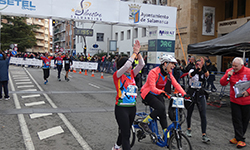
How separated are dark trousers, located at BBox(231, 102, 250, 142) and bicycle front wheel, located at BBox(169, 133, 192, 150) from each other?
1.90 metres

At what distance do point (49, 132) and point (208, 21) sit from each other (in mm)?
24156

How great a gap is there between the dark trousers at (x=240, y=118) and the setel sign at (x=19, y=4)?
13.6 m

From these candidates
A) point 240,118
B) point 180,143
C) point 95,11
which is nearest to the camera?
point 180,143

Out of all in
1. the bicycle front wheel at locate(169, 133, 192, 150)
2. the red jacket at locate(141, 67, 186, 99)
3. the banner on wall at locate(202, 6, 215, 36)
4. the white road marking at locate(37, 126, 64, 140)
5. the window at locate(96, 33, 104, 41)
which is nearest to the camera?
the bicycle front wheel at locate(169, 133, 192, 150)

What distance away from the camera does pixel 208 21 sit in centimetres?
2661

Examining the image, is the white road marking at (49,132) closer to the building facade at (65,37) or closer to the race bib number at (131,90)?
the race bib number at (131,90)

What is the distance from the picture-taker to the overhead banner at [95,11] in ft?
50.2

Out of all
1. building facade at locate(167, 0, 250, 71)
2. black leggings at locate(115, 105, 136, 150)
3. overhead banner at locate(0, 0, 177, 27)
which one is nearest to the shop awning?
overhead banner at locate(0, 0, 177, 27)

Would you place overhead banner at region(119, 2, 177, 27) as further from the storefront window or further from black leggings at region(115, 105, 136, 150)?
black leggings at region(115, 105, 136, 150)

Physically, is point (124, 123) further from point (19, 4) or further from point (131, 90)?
point (19, 4)

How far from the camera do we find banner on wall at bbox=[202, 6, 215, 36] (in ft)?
86.3

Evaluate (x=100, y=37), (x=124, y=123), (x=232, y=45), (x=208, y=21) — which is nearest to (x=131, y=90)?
(x=124, y=123)

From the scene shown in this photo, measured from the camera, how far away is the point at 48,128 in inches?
255

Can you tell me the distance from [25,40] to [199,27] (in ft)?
155
